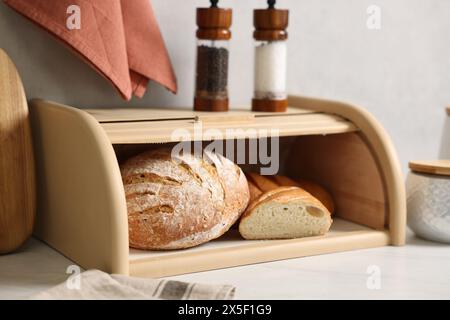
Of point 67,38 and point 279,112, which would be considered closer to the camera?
point 67,38

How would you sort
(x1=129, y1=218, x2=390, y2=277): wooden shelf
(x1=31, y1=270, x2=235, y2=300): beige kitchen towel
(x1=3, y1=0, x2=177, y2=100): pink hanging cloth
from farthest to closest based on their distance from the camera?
(x1=3, y1=0, x2=177, y2=100): pink hanging cloth, (x1=129, y1=218, x2=390, y2=277): wooden shelf, (x1=31, y1=270, x2=235, y2=300): beige kitchen towel

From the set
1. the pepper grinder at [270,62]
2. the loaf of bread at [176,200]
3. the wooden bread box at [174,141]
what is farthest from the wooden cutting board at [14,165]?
the pepper grinder at [270,62]

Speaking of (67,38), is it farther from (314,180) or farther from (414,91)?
(414,91)

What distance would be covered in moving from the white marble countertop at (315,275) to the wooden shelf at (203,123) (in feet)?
0.69

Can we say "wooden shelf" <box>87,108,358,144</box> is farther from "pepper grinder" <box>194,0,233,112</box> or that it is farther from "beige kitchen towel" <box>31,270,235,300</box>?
"beige kitchen towel" <box>31,270,235,300</box>

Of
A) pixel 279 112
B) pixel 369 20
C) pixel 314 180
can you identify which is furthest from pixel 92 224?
pixel 369 20

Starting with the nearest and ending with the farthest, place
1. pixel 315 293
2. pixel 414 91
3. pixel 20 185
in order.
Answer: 1. pixel 315 293
2. pixel 20 185
3. pixel 414 91

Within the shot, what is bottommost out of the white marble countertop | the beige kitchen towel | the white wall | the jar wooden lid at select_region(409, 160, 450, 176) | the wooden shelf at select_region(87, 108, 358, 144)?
the white marble countertop

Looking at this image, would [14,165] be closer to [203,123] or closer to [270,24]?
[203,123]

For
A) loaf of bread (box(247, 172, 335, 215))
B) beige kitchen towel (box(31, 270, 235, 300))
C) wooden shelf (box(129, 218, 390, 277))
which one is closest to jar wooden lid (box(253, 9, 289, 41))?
loaf of bread (box(247, 172, 335, 215))

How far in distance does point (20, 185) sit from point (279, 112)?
470 mm

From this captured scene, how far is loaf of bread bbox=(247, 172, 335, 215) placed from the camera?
→ 1.35m

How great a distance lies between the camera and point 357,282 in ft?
3.58

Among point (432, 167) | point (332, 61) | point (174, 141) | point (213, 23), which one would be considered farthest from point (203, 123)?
point (332, 61)
